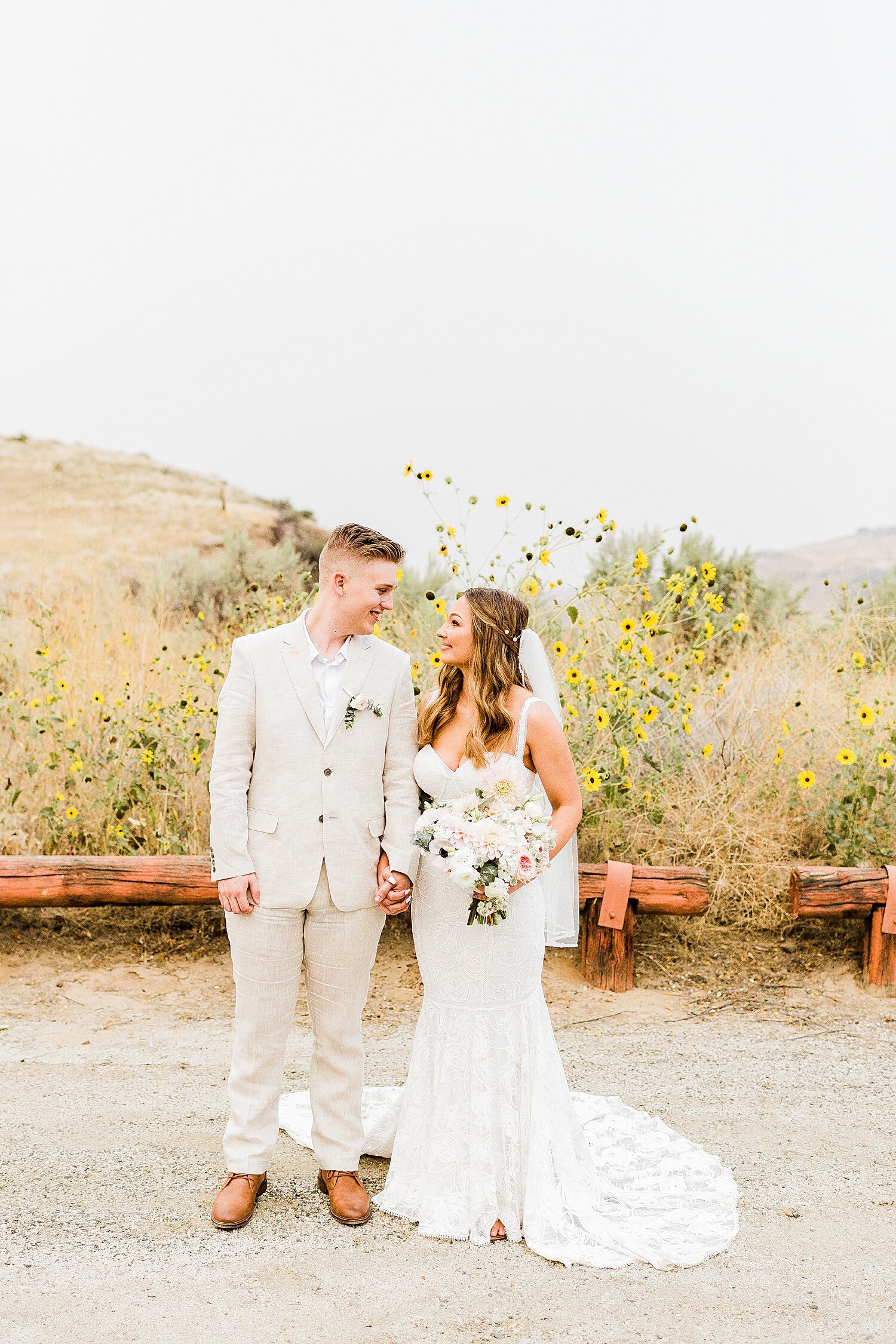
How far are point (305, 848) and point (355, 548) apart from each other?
36.2 inches

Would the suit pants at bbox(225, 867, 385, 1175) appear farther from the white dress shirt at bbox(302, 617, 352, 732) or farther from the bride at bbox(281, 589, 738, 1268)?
the white dress shirt at bbox(302, 617, 352, 732)

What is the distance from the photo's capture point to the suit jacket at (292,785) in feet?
11.0

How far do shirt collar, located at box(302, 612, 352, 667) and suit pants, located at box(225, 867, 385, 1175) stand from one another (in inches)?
25.8

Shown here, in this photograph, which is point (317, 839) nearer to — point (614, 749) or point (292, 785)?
point (292, 785)

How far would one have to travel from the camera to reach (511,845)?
10.7ft

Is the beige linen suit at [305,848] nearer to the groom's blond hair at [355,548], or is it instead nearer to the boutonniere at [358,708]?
the boutonniere at [358,708]

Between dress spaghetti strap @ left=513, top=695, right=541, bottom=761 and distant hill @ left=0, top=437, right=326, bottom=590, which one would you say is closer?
dress spaghetti strap @ left=513, top=695, right=541, bottom=761

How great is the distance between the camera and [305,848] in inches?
132

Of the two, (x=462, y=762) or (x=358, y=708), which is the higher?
(x=358, y=708)

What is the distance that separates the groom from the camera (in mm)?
3369

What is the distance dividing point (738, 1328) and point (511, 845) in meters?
1.39

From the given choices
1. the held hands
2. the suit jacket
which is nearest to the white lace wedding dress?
the held hands

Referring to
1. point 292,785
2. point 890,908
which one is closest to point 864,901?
point 890,908

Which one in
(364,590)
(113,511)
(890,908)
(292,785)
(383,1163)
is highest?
(113,511)
